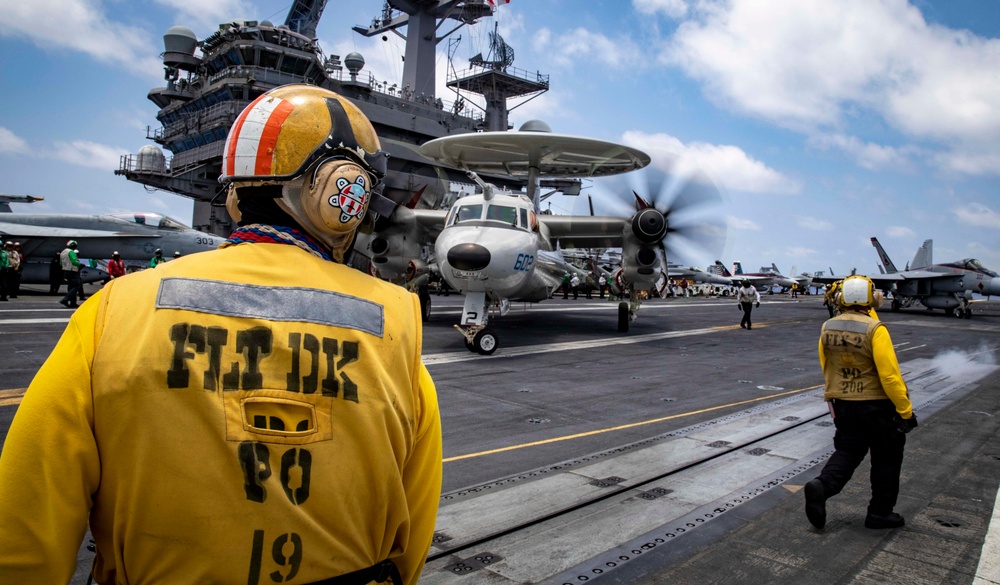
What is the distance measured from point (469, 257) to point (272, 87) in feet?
133

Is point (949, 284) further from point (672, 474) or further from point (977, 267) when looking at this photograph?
point (672, 474)

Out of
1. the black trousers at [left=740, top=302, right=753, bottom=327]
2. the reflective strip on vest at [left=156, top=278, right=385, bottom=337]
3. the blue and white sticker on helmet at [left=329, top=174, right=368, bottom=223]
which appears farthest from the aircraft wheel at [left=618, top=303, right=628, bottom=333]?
the reflective strip on vest at [left=156, top=278, right=385, bottom=337]

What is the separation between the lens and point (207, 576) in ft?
4.72

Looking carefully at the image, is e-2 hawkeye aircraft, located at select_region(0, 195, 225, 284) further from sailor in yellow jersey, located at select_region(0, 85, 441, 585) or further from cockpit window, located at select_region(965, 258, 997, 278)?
cockpit window, located at select_region(965, 258, 997, 278)

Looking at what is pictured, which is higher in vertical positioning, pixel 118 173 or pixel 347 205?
pixel 118 173

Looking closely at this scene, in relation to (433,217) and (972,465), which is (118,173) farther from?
(972,465)

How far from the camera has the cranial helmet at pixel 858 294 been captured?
546 centimetres

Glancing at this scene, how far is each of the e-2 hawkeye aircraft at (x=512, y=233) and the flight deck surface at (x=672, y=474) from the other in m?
1.90

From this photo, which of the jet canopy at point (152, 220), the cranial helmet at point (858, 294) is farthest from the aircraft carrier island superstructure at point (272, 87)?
the cranial helmet at point (858, 294)

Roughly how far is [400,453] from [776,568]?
3563 mm

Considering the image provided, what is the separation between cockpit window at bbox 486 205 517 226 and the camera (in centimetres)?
1402

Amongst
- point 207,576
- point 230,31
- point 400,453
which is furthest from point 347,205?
point 230,31

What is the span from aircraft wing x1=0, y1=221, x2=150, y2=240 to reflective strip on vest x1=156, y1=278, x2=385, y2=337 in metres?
26.9

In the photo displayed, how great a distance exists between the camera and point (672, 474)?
6.02 m
